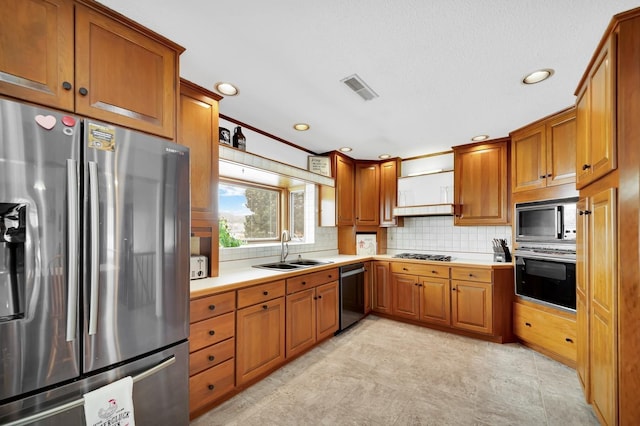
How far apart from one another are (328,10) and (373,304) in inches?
137

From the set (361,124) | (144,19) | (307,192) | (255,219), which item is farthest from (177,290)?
(307,192)

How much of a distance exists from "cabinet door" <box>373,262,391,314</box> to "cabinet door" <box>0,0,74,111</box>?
11.4 feet

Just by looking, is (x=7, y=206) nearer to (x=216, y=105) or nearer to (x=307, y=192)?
(x=216, y=105)

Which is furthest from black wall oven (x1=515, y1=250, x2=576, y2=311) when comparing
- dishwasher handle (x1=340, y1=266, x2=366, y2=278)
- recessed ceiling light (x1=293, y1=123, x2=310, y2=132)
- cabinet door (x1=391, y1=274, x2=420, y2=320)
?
recessed ceiling light (x1=293, y1=123, x2=310, y2=132)

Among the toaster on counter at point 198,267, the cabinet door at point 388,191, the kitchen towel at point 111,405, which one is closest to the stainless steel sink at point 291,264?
the toaster on counter at point 198,267

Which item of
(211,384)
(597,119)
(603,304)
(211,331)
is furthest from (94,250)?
(597,119)

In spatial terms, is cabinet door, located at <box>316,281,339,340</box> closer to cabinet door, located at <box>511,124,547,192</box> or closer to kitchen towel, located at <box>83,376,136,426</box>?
kitchen towel, located at <box>83,376,136,426</box>

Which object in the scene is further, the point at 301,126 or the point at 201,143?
the point at 301,126

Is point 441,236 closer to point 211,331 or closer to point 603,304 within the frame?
point 603,304

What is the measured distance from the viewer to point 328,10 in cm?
139

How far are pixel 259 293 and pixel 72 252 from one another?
4.38ft

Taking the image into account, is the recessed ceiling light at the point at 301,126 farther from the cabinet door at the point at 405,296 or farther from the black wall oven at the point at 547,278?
the black wall oven at the point at 547,278

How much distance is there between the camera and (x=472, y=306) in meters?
3.15

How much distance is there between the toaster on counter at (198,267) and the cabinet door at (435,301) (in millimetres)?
2584
